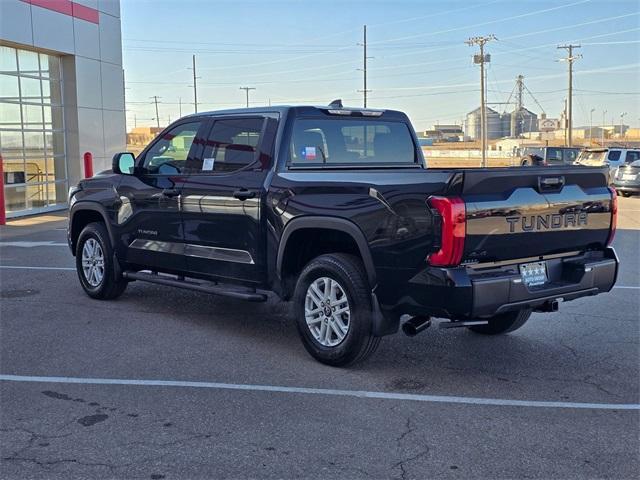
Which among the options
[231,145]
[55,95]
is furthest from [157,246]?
[55,95]

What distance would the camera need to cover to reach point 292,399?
15.8ft

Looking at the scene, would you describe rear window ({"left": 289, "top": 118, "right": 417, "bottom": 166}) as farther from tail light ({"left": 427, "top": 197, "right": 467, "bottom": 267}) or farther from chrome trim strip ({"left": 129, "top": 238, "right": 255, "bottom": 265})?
tail light ({"left": 427, "top": 197, "right": 467, "bottom": 267})

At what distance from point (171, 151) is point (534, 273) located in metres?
3.76

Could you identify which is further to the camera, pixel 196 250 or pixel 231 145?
pixel 196 250

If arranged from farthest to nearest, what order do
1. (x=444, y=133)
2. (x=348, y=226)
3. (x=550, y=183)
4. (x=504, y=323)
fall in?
(x=444, y=133), (x=504, y=323), (x=348, y=226), (x=550, y=183)

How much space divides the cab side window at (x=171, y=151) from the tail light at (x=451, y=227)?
9.97ft

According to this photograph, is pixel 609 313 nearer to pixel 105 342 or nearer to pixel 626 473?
pixel 626 473

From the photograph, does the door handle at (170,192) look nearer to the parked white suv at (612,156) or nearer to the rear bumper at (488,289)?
the rear bumper at (488,289)

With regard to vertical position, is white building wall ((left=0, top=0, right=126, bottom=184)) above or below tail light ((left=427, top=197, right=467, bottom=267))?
above


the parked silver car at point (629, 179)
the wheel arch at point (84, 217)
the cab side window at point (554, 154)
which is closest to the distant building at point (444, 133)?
the cab side window at point (554, 154)

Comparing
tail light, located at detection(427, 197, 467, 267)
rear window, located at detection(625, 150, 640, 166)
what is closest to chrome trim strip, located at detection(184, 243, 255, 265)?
tail light, located at detection(427, 197, 467, 267)

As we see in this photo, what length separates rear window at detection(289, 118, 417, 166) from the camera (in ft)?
20.4

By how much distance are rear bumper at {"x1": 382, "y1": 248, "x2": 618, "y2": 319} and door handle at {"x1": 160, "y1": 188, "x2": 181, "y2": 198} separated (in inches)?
105

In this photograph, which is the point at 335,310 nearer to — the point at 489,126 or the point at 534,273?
the point at 534,273
